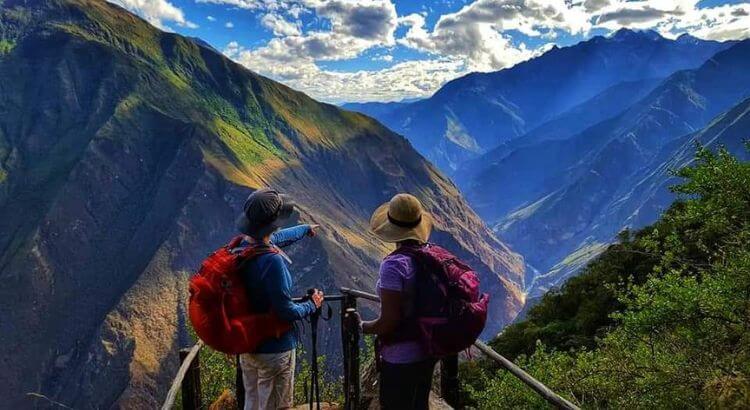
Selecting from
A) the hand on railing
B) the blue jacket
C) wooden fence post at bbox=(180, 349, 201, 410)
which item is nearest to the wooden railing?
wooden fence post at bbox=(180, 349, 201, 410)

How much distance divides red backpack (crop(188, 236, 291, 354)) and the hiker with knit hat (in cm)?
8

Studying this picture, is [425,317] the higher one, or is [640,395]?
[425,317]

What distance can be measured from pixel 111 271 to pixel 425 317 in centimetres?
15477

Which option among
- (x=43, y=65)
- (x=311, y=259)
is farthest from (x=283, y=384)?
(x=43, y=65)

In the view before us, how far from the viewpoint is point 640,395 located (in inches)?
223

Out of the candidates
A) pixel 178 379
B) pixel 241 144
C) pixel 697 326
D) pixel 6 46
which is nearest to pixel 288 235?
pixel 178 379

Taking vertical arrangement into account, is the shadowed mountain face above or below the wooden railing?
above

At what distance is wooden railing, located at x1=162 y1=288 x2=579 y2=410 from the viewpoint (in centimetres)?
552

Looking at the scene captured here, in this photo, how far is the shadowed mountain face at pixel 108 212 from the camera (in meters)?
123

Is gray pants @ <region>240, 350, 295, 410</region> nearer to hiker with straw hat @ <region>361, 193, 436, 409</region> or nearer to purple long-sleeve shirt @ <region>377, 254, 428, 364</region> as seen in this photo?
hiker with straw hat @ <region>361, 193, 436, 409</region>

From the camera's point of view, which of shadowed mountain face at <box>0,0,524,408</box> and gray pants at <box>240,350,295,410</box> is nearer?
gray pants at <box>240,350,295,410</box>

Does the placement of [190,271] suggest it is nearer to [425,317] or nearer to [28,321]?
[28,321]

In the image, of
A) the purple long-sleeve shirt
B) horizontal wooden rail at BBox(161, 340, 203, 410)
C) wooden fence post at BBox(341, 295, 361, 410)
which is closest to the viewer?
the purple long-sleeve shirt

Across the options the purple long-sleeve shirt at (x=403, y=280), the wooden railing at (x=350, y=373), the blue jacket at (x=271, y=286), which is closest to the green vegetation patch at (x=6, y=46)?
the wooden railing at (x=350, y=373)
